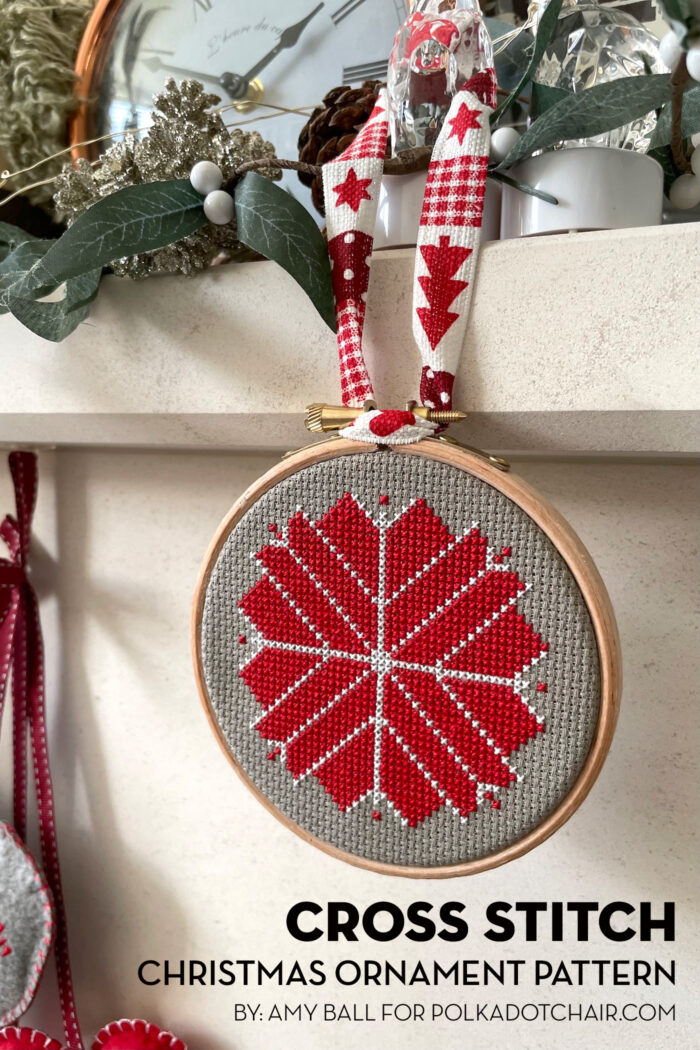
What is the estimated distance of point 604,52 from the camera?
50cm

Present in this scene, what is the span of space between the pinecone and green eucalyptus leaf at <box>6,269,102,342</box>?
0.17 metres

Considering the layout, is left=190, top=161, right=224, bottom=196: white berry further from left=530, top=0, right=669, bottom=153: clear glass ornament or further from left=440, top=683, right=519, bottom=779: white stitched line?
left=440, top=683, right=519, bottom=779: white stitched line

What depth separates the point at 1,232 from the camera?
584mm

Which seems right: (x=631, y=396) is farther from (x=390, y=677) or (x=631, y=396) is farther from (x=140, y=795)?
(x=140, y=795)

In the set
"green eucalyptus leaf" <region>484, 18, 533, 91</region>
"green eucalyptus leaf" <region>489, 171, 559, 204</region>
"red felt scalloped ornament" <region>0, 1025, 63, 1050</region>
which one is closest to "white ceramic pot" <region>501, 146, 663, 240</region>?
"green eucalyptus leaf" <region>489, 171, 559, 204</region>

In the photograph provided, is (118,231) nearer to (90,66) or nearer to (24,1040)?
(90,66)

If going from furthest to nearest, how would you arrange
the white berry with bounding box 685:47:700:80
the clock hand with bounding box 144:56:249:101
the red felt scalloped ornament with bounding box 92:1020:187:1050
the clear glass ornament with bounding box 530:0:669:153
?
1. the red felt scalloped ornament with bounding box 92:1020:187:1050
2. the clock hand with bounding box 144:56:249:101
3. the clear glass ornament with bounding box 530:0:669:153
4. the white berry with bounding box 685:47:700:80

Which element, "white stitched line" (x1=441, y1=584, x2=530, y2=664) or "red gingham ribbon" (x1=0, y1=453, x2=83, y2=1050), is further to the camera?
"red gingham ribbon" (x1=0, y1=453, x2=83, y2=1050)

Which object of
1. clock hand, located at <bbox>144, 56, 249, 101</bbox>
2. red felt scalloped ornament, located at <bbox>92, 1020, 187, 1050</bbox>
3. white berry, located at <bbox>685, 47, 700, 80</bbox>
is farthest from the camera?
red felt scalloped ornament, located at <bbox>92, 1020, 187, 1050</bbox>

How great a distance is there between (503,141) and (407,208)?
72 millimetres

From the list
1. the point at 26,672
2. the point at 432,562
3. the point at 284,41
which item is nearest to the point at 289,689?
the point at 432,562

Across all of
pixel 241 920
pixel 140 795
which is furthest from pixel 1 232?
pixel 241 920

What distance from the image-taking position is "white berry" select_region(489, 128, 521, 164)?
0.48 metres

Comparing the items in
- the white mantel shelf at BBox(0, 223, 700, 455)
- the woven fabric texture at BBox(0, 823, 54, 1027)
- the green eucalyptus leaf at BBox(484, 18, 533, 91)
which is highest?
the green eucalyptus leaf at BBox(484, 18, 533, 91)
